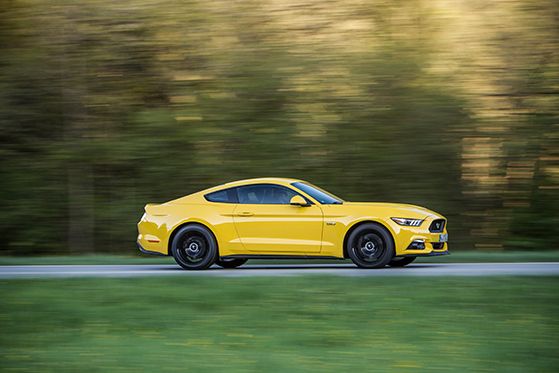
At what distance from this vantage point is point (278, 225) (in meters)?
10.2

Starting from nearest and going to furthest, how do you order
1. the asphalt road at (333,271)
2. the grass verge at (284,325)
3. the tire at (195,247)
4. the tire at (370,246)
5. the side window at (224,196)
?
the grass verge at (284,325) < the asphalt road at (333,271) < the tire at (370,246) < the tire at (195,247) < the side window at (224,196)

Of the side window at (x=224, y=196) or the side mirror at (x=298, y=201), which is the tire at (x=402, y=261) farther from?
the side window at (x=224, y=196)

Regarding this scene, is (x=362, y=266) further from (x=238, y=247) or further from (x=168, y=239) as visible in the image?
(x=168, y=239)

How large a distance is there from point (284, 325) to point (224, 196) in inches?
176

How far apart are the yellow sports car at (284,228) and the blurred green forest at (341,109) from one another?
415 centimetres

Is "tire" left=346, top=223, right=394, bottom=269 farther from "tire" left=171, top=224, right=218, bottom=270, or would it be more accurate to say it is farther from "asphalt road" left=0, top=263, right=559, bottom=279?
"tire" left=171, top=224, right=218, bottom=270

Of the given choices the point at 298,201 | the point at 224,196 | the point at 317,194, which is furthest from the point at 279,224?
the point at 224,196

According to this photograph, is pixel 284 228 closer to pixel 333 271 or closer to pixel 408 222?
pixel 333 271

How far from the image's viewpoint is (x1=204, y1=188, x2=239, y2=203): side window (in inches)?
418

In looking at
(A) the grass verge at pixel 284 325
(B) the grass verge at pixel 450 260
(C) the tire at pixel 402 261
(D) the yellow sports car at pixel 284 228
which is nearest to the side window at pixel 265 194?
(D) the yellow sports car at pixel 284 228

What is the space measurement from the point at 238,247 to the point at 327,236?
136 centimetres

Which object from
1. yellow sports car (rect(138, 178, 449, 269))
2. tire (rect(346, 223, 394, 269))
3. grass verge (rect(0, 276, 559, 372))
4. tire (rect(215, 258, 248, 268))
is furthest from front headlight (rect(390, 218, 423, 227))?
tire (rect(215, 258, 248, 268))

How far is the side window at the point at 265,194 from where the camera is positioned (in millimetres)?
10500

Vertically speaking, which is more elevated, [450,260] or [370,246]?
[370,246]
